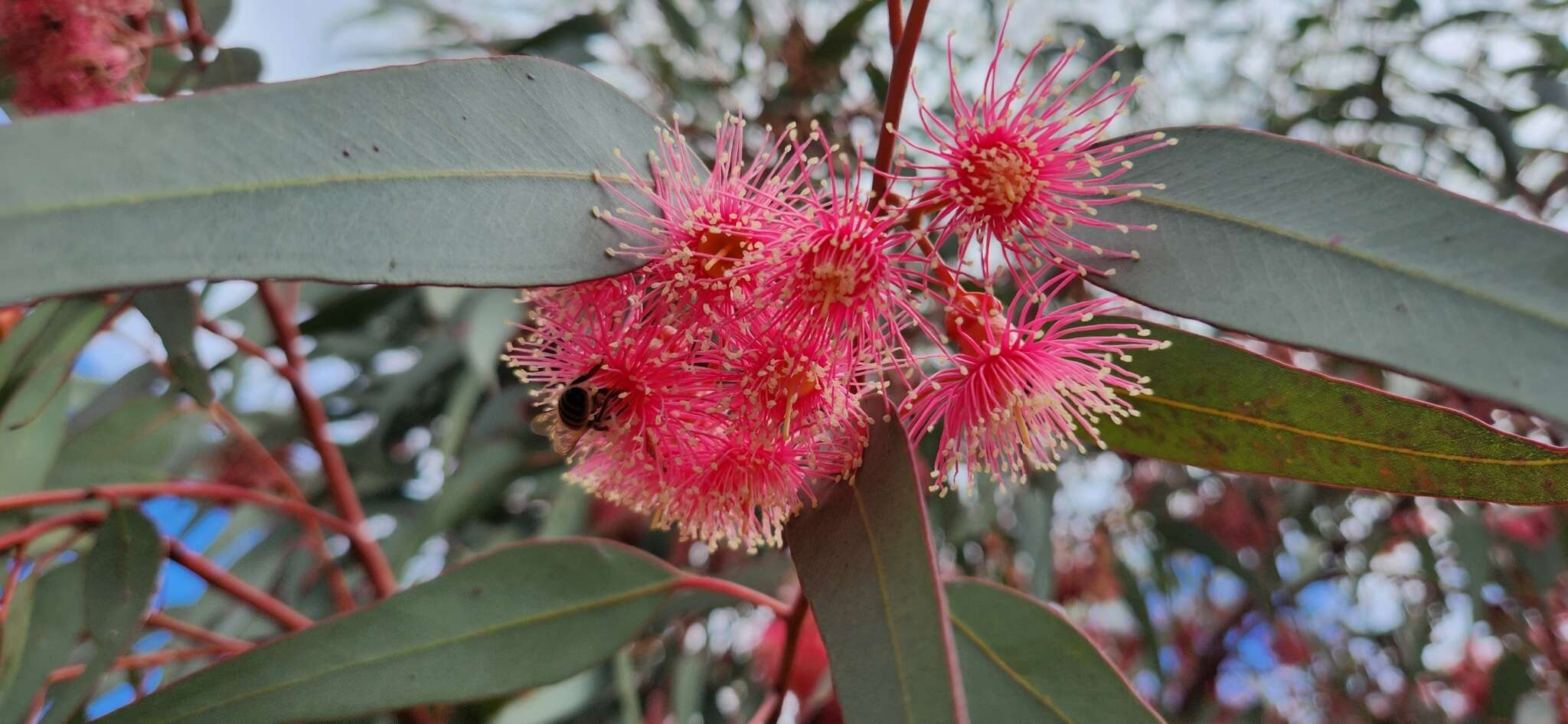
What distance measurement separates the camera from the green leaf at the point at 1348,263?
0.56 metres

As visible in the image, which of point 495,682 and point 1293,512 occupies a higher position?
point 495,682

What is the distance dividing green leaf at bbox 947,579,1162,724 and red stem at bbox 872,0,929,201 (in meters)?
0.41

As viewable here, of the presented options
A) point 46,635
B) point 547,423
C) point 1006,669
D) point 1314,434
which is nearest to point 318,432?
point 46,635

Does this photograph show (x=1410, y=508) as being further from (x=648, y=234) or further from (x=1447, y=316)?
(x=648, y=234)

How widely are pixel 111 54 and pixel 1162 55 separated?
7.42 ft

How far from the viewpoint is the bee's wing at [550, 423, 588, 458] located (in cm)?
85

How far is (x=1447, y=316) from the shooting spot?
1.91 ft

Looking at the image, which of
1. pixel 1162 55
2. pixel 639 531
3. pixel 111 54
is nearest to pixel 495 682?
pixel 111 54

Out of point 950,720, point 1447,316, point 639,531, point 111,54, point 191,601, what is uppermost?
point 1447,316

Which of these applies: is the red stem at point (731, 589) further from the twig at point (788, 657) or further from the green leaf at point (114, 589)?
the green leaf at point (114, 589)

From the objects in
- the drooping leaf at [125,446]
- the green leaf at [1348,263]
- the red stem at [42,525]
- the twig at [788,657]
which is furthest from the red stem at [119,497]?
the green leaf at [1348,263]

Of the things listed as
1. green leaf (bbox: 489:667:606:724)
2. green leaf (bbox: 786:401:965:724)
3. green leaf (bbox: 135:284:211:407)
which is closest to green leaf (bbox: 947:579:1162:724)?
green leaf (bbox: 786:401:965:724)

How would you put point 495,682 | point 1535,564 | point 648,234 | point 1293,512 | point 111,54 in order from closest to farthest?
point 648,234, point 495,682, point 111,54, point 1535,564, point 1293,512

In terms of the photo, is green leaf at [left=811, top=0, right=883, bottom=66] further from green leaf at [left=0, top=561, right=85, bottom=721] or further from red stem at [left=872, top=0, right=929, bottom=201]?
green leaf at [left=0, top=561, right=85, bottom=721]
